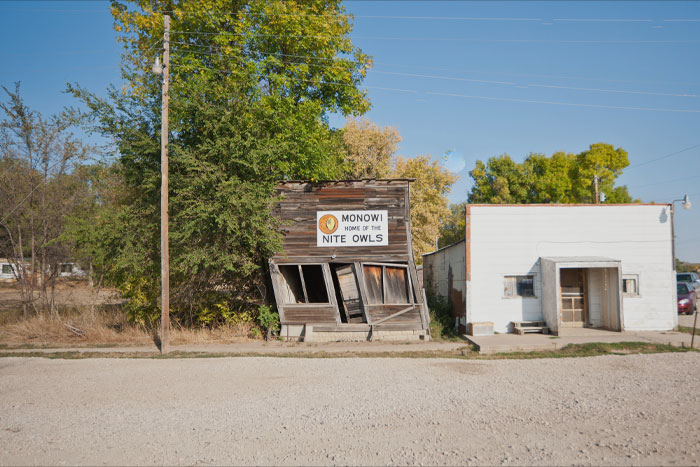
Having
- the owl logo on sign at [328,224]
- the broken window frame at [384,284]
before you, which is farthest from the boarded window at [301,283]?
the broken window frame at [384,284]

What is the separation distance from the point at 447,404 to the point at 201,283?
10944mm

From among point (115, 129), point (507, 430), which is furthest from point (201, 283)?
point (507, 430)

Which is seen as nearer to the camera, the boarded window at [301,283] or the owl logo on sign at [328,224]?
the owl logo on sign at [328,224]

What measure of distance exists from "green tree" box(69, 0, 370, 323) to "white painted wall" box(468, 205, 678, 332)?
7.10m

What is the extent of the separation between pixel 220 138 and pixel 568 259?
1269cm

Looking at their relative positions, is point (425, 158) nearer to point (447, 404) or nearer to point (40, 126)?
point (40, 126)

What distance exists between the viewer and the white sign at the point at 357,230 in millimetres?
15375

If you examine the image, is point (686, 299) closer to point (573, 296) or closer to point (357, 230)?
point (573, 296)

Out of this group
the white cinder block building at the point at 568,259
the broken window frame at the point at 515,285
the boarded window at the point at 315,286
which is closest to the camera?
the white cinder block building at the point at 568,259

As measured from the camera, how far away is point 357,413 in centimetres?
732

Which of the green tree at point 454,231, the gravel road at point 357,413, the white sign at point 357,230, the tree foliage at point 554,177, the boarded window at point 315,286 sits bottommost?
the gravel road at point 357,413

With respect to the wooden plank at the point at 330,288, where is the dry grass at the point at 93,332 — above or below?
below

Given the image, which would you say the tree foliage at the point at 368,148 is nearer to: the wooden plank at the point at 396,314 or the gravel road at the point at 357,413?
the wooden plank at the point at 396,314

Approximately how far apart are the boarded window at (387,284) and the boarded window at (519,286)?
3.67 metres
